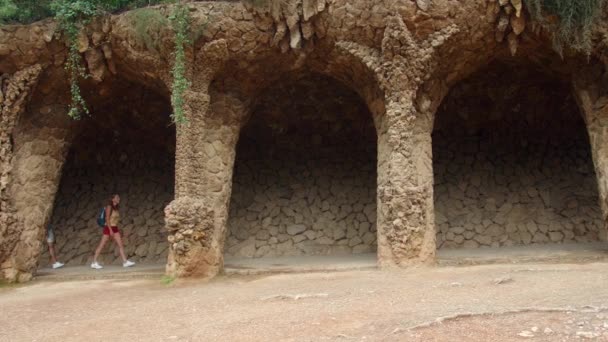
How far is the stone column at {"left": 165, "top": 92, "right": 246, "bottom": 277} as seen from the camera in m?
6.47

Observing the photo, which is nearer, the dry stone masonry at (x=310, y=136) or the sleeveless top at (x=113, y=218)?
the dry stone masonry at (x=310, y=136)

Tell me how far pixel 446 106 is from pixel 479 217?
6.51ft

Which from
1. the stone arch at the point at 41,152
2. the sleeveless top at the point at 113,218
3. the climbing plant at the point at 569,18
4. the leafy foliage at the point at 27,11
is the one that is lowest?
the sleeveless top at the point at 113,218

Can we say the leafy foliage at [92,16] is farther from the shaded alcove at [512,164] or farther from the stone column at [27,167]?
the shaded alcove at [512,164]

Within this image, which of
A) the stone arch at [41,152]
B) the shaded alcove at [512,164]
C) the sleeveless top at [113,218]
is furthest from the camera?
the shaded alcove at [512,164]

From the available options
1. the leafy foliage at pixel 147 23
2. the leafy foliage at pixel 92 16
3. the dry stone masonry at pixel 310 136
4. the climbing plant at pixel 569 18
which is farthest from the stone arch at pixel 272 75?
the climbing plant at pixel 569 18

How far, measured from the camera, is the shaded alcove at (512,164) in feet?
28.8

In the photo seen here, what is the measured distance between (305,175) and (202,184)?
3.06 metres

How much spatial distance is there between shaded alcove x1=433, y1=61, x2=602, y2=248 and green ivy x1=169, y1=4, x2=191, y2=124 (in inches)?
184

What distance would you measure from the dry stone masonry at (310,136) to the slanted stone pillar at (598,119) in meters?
0.02

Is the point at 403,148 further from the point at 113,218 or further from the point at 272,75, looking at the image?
the point at 113,218

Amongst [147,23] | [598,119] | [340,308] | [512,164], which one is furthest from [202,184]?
[512,164]

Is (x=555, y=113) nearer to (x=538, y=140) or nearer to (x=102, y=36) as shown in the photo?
(x=538, y=140)

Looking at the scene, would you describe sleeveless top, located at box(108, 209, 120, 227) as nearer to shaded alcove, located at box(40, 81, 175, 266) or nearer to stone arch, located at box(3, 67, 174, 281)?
stone arch, located at box(3, 67, 174, 281)
